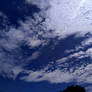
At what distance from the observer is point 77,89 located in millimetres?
55531

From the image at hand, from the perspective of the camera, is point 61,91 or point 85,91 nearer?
point 85,91

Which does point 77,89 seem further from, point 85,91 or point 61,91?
point 61,91

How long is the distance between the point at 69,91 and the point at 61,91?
4.85 metres

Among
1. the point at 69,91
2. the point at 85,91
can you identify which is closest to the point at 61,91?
the point at 69,91

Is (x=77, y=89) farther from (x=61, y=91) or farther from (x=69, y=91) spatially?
(x=61, y=91)

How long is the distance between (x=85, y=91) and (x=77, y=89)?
308 centimetres

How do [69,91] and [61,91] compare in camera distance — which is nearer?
[69,91]

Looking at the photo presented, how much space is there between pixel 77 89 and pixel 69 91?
3.03 m

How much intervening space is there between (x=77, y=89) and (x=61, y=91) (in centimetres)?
751

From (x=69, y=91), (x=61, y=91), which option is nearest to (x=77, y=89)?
(x=69, y=91)

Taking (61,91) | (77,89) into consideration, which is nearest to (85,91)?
(77,89)

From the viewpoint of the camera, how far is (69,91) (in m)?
56.6

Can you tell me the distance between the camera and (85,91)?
184 ft

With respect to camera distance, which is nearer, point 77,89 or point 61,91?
point 77,89
